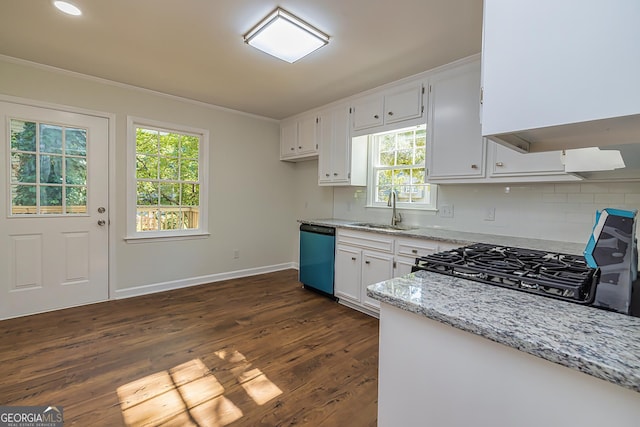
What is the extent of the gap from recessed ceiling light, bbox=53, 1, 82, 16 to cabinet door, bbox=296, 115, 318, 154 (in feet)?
8.54

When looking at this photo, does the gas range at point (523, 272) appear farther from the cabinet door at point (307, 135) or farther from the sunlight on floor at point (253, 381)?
the cabinet door at point (307, 135)

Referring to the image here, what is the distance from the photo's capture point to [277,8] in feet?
6.40

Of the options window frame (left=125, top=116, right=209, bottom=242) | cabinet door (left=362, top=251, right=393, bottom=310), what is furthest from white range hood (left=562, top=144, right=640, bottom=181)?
window frame (left=125, top=116, right=209, bottom=242)

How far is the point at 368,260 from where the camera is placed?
307 centimetres

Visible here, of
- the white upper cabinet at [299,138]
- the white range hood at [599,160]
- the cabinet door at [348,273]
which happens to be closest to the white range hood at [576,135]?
the white range hood at [599,160]

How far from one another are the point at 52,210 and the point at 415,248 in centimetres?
366

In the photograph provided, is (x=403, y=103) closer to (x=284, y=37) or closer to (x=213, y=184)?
(x=284, y=37)

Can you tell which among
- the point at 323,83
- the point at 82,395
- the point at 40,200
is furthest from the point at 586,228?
the point at 40,200

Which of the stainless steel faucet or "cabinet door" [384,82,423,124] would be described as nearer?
"cabinet door" [384,82,423,124]

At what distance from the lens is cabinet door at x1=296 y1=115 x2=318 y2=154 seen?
4094 mm

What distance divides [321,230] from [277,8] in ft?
7.50

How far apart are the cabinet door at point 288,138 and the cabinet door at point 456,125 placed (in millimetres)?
2150

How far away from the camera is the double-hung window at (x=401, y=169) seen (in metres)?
3.25

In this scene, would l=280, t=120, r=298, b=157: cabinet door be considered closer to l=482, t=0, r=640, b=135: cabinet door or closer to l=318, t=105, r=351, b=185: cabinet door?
l=318, t=105, r=351, b=185: cabinet door
